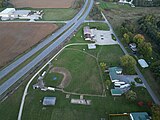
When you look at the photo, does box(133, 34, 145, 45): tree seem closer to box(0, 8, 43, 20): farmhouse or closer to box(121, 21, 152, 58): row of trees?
box(121, 21, 152, 58): row of trees

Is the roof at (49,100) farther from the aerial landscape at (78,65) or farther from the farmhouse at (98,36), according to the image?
the farmhouse at (98,36)

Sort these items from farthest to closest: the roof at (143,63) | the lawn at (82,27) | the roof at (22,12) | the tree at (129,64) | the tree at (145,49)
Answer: the roof at (22,12) → the lawn at (82,27) → the tree at (145,49) → the roof at (143,63) → the tree at (129,64)

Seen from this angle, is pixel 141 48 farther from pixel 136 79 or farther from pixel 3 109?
pixel 3 109

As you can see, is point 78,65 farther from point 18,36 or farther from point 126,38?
point 18,36

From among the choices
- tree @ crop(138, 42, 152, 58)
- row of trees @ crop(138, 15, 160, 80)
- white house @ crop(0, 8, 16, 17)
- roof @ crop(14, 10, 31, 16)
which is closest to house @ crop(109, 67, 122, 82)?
row of trees @ crop(138, 15, 160, 80)

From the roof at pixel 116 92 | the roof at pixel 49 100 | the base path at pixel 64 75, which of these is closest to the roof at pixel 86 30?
the base path at pixel 64 75
